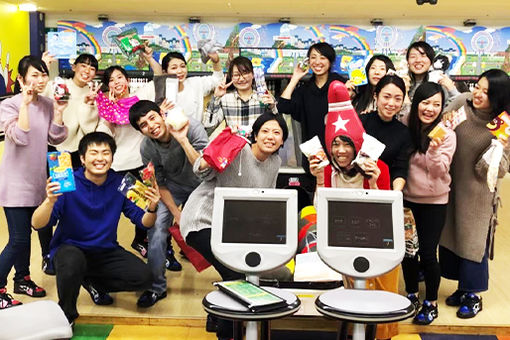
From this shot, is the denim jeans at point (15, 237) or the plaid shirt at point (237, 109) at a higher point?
the plaid shirt at point (237, 109)

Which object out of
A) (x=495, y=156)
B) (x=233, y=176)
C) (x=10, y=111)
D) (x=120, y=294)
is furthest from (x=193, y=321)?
(x=495, y=156)

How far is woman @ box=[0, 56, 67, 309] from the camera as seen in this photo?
11.7ft

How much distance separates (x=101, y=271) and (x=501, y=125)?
2356 mm

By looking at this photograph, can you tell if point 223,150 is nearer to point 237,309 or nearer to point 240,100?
point 237,309

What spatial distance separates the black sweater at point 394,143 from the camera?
132 inches

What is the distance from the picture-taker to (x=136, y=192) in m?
3.34

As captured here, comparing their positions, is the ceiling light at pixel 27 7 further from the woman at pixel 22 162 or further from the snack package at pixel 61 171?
the snack package at pixel 61 171

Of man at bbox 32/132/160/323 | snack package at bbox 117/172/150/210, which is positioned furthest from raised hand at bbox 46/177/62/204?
snack package at bbox 117/172/150/210

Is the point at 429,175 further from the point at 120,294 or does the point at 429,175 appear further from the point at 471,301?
the point at 120,294

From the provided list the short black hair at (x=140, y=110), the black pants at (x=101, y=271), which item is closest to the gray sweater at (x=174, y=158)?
the short black hair at (x=140, y=110)

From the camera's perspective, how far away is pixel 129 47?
4.50 meters

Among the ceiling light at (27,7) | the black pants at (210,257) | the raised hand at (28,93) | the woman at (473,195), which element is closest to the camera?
the black pants at (210,257)

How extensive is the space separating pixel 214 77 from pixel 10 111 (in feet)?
4.93

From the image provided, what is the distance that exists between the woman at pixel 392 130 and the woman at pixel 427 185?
2.9 inches
